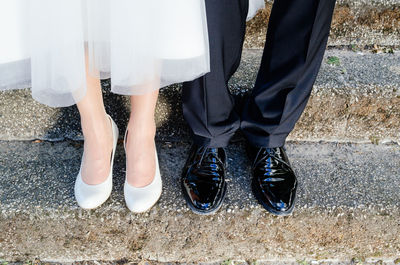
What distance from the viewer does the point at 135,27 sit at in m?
0.88

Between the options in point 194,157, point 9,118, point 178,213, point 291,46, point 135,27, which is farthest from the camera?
point 9,118

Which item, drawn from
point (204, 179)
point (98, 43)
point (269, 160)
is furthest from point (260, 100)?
point (98, 43)

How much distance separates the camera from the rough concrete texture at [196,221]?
1223 mm

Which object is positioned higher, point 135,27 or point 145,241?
point 135,27

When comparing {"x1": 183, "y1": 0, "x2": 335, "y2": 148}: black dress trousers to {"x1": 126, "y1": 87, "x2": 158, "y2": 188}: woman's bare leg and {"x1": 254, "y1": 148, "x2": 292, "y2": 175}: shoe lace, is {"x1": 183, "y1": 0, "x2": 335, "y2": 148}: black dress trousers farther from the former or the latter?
{"x1": 126, "y1": 87, "x2": 158, "y2": 188}: woman's bare leg

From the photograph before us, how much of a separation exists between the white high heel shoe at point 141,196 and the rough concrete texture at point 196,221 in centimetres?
4

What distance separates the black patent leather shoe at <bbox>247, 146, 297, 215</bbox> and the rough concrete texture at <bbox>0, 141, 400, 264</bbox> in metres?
0.04

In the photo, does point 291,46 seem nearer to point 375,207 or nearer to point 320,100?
point 320,100

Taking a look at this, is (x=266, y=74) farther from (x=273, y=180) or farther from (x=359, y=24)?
(x=359, y=24)

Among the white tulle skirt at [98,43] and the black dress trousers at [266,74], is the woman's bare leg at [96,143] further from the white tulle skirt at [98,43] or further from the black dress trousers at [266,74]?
the black dress trousers at [266,74]

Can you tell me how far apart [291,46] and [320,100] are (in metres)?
0.38

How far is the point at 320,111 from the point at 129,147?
787 millimetres

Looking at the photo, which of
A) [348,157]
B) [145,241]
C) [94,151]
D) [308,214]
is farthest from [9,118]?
[348,157]

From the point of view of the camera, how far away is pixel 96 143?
1213mm
